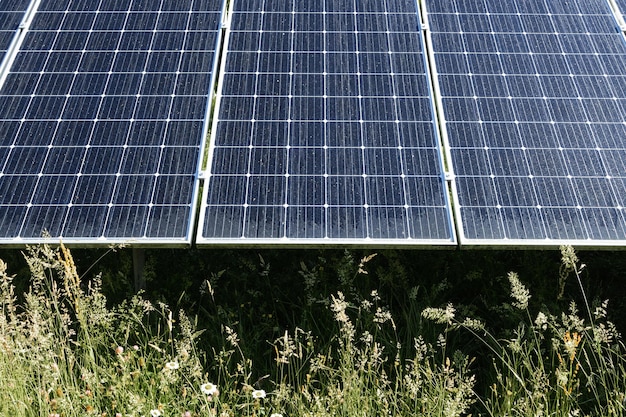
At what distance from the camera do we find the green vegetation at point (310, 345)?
4.75 metres

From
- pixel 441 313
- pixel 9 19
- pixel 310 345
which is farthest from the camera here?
pixel 9 19

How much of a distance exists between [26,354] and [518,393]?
4044 millimetres

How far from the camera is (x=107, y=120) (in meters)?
6.33

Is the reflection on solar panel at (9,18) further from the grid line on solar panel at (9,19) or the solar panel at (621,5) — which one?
the solar panel at (621,5)

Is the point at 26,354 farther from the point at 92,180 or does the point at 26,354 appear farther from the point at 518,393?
the point at 518,393

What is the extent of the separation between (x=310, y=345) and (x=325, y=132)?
2.07 m

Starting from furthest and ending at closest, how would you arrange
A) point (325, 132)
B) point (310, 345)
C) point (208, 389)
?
point (325, 132)
point (310, 345)
point (208, 389)

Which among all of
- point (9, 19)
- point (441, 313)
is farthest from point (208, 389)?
point (9, 19)

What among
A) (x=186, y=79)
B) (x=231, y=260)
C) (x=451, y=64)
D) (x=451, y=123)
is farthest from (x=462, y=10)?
(x=231, y=260)

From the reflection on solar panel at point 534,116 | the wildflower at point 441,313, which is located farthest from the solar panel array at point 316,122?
the wildflower at point 441,313

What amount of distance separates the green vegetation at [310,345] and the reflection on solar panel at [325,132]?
0.60m

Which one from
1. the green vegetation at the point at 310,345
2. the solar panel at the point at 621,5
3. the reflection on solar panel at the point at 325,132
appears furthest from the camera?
the solar panel at the point at 621,5

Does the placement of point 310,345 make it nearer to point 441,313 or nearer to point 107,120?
point 441,313

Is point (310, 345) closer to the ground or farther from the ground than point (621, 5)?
closer to the ground
